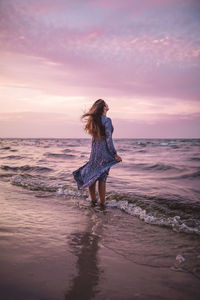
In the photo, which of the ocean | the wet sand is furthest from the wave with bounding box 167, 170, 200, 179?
the wet sand

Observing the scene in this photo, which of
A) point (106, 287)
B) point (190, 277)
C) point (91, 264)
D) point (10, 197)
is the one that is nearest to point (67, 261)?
point (91, 264)

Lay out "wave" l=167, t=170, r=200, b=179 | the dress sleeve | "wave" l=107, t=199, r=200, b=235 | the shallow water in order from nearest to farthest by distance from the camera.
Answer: the shallow water
"wave" l=107, t=199, r=200, b=235
the dress sleeve
"wave" l=167, t=170, r=200, b=179

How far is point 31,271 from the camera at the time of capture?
1891 mm

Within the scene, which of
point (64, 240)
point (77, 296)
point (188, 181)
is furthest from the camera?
point (188, 181)

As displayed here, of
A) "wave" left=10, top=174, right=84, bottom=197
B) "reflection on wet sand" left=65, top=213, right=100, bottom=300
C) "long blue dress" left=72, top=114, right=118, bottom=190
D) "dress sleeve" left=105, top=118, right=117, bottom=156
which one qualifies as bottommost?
"wave" left=10, top=174, right=84, bottom=197

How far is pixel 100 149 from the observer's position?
→ 15.6 feet

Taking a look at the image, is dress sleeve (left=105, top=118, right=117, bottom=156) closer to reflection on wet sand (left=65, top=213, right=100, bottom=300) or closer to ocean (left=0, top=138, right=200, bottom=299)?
ocean (left=0, top=138, right=200, bottom=299)

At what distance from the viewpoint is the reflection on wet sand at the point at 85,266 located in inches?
66.3

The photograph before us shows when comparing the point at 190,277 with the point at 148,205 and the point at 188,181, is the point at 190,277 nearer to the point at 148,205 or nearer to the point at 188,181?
the point at 148,205

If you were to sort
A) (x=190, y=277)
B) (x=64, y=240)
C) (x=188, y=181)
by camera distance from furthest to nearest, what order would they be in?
(x=188, y=181)
(x=64, y=240)
(x=190, y=277)

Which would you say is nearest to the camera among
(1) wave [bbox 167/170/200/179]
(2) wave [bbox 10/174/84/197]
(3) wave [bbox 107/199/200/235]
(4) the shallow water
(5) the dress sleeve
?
(4) the shallow water

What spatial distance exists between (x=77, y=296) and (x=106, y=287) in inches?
10.9

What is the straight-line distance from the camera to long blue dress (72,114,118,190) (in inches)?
181

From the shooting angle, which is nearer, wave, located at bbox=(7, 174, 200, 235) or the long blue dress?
wave, located at bbox=(7, 174, 200, 235)
